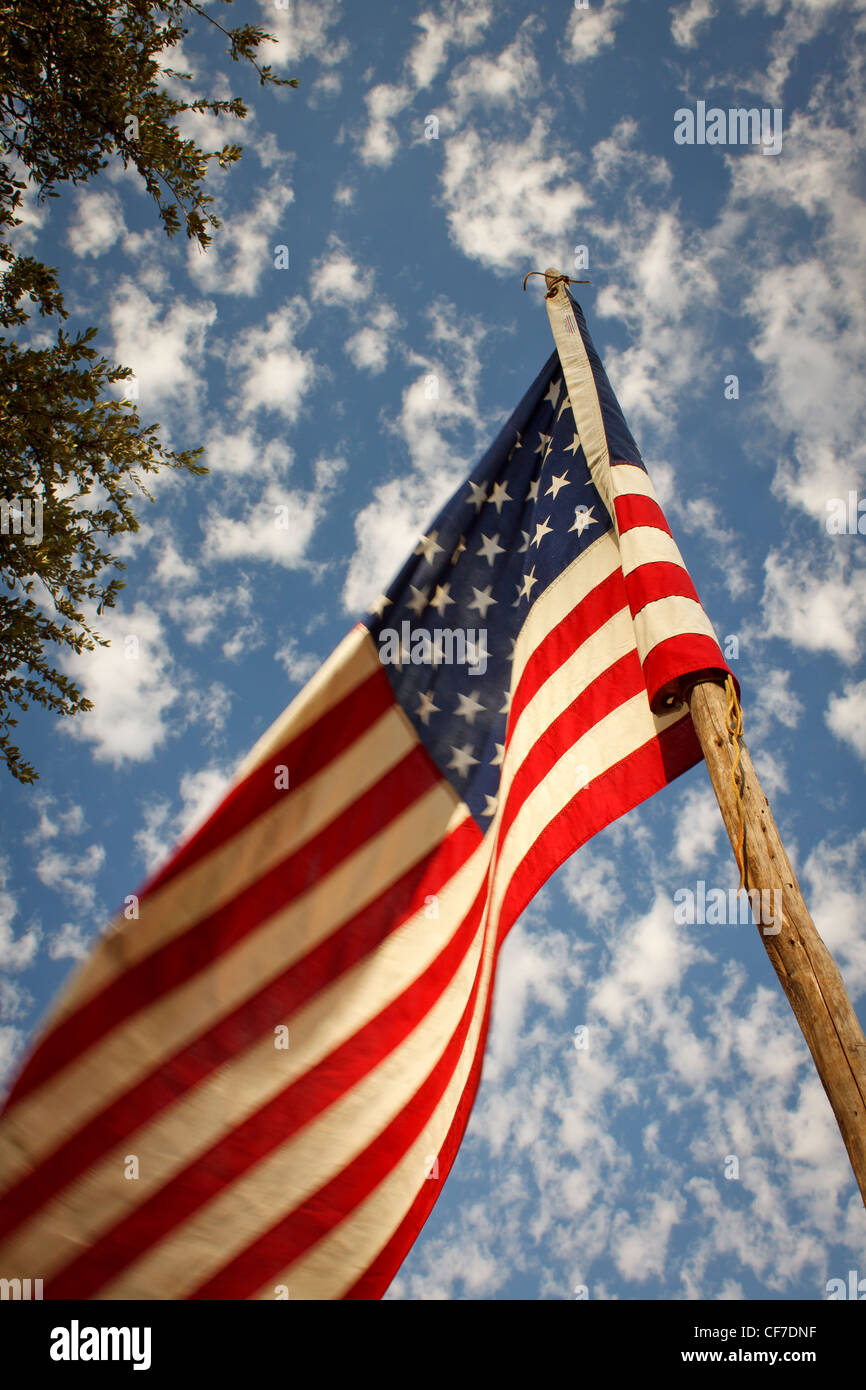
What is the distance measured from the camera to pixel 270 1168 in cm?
351

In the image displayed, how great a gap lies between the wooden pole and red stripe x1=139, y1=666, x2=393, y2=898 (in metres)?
1.86

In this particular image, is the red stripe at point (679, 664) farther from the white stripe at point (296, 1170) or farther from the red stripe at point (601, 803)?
the white stripe at point (296, 1170)

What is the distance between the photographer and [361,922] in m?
4.08

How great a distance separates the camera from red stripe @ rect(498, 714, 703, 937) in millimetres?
3678

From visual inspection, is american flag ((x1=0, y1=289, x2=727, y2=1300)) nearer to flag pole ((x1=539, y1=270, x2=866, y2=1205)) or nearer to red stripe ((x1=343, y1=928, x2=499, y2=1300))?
red stripe ((x1=343, y1=928, x2=499, y2=1300))

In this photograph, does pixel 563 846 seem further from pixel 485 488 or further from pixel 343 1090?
pixel 485 488

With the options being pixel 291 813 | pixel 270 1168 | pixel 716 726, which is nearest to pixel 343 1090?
pixel 270 1168

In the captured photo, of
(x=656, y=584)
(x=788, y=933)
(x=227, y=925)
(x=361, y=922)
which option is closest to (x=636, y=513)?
(x=656, y=584)

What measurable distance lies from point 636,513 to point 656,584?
49cm

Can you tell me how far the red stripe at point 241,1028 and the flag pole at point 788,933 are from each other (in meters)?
1.64

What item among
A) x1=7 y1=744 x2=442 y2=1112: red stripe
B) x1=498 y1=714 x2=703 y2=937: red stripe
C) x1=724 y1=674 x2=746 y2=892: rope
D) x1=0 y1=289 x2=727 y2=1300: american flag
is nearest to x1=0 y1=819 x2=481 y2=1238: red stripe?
x1=0 y1=289 x2=727 y2=1300: american flag

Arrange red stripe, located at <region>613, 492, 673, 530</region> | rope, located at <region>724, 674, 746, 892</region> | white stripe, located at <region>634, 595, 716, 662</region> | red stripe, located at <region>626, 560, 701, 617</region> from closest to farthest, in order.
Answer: rope, located at <region>724, 674, 746, 892</region>
white stripe, located at <region>634, 595, 716, 662</region>
red stripe, located at <region>626, 560, 701, 617</region>
red stripe, located at <region>613, 492, 673, 530</region>

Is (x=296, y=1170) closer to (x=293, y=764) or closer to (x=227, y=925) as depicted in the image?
(x=227, y=925)

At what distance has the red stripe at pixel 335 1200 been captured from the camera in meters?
3.37
